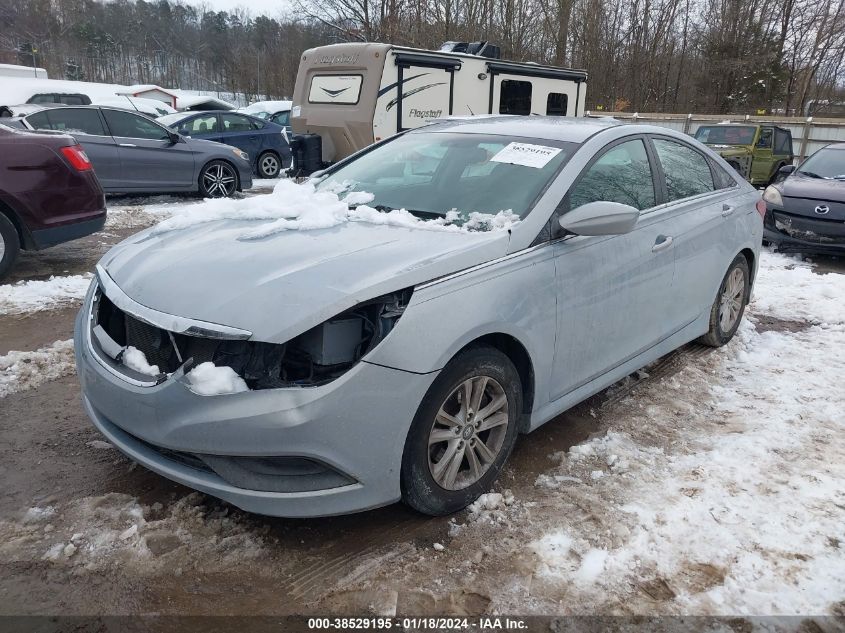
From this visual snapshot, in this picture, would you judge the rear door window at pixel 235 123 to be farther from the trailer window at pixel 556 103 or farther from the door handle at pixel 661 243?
the door handle at pixel 661 243

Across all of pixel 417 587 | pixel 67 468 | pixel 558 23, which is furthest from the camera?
pixel 558 23

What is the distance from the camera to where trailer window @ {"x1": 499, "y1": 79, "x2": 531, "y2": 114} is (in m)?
13.1

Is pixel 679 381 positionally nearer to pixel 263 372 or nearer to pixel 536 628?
pixel 536 628

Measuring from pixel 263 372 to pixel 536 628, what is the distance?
129 cm

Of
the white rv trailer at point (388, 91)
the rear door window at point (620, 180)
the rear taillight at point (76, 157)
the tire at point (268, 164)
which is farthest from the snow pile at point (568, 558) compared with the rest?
the tire at point (268, 164)

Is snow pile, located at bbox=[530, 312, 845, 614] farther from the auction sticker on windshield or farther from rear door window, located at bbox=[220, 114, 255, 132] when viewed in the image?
rear door window, located at bbox=[220, 114, 255, 132]

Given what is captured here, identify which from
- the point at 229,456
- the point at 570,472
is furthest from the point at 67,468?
the point at 570,472

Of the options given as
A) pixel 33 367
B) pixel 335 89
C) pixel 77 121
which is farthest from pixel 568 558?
pixel 335 89

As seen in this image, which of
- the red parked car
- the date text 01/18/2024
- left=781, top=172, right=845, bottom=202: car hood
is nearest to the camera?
the date text 01/18/2024

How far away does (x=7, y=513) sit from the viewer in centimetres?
267

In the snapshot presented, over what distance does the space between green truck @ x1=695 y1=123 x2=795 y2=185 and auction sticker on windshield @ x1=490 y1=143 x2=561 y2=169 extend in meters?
14.0

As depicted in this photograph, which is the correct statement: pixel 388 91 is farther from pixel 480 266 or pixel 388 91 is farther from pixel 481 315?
pixel 481 315

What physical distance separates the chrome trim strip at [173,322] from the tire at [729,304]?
3.52 metres

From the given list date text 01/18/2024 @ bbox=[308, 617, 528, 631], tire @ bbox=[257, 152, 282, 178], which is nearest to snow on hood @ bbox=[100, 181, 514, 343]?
date text 01/18/2024 @ bbox=[308, 617, 528, 631]
